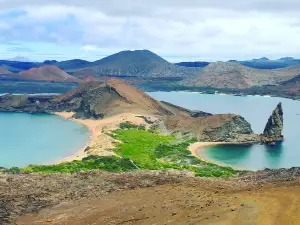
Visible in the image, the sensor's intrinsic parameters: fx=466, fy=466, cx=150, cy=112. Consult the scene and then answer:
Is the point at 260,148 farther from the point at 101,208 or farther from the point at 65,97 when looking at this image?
the point at 65,97

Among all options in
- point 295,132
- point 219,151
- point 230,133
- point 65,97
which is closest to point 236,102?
point 65,97

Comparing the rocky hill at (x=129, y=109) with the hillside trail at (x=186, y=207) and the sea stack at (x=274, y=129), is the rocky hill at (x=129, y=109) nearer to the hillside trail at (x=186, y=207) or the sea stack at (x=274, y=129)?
the sea stack at (x=274, y=129)

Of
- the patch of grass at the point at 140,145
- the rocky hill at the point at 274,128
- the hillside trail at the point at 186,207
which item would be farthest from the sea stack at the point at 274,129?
the hillside trail at the point at 186,207

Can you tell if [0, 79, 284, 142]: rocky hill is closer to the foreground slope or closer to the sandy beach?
the sandy beach

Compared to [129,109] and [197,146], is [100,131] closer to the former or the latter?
[129,109]

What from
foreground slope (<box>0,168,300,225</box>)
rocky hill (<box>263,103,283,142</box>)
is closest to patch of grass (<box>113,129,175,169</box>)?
rocky hill (<box>263,103,283,142</box>)
